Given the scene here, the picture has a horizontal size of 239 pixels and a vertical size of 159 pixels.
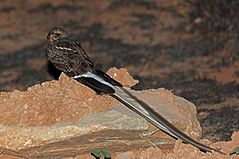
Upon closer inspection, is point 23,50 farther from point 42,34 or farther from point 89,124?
point 89,124

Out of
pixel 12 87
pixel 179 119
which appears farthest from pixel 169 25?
pixel 179 119

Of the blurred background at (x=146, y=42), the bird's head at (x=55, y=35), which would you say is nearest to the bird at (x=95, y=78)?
the bird's head at (x=55, y=35)

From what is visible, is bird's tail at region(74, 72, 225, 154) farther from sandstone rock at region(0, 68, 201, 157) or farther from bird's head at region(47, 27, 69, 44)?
bird's head at region(47, 27, 69, 44)

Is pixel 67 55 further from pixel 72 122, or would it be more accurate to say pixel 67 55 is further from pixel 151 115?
pixel 151 115

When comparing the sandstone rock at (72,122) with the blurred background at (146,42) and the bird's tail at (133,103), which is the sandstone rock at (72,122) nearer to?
the bird's tail at (133,103)

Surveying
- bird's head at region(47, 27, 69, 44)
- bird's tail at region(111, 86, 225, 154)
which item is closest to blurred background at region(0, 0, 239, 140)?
bird's tail at region(111, 86, 225, 154)

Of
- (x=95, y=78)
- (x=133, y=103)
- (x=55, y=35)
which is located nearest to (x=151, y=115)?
(x=133, y=103)
